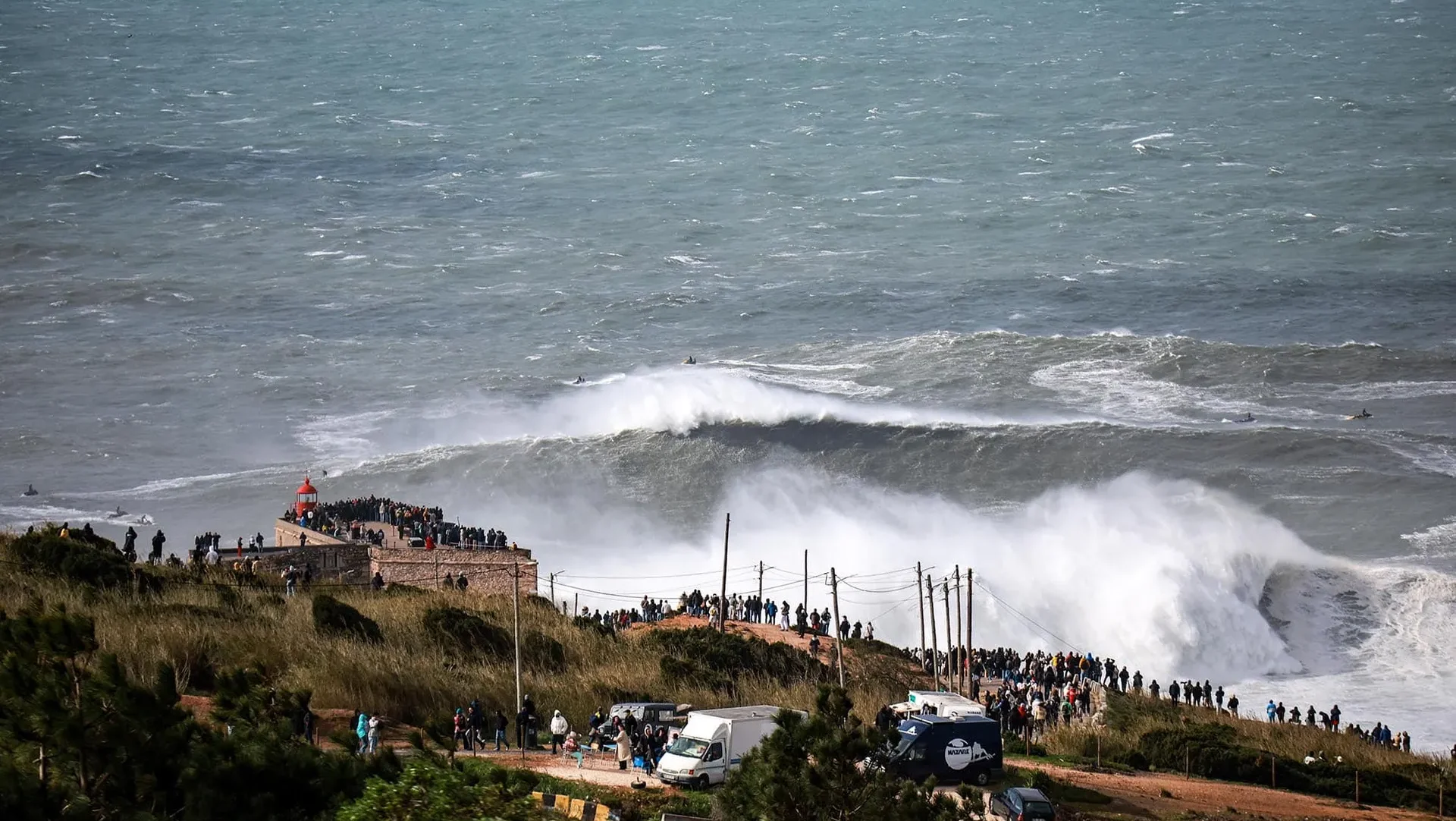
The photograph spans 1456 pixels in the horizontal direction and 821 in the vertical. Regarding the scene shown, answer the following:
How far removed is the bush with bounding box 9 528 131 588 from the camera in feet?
113

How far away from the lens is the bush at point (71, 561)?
113 feet

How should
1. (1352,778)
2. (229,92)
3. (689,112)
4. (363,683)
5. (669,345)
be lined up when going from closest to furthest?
(363,683) → (1352,778) → (669,345) → (689,112) → (229,92)

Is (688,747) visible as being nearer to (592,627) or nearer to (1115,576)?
(592,627)

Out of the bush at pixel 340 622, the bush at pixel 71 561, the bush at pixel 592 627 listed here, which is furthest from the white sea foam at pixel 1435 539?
the bush at pixel 71 561

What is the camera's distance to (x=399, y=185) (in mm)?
121375

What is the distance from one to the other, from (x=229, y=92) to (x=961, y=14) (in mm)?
87188

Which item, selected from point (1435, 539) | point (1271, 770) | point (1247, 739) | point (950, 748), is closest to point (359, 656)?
point (950, 748)

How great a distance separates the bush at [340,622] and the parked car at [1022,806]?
14538 millimetres

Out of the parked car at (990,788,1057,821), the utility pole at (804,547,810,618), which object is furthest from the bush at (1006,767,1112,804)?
the utility pole at (804,547,810,618)

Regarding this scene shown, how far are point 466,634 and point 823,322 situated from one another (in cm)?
5477

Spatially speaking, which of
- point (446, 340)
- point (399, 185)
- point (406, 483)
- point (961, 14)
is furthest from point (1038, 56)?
point (406, 483)

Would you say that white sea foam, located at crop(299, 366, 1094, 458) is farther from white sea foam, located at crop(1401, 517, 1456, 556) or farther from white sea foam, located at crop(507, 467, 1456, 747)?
white sea foam, located at crop(1401, 517, 1456, 556)

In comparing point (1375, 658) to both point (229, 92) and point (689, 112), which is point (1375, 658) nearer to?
point (689, 112)

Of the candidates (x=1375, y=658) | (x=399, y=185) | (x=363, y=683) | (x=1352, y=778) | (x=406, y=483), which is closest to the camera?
(x=363, y=683)
